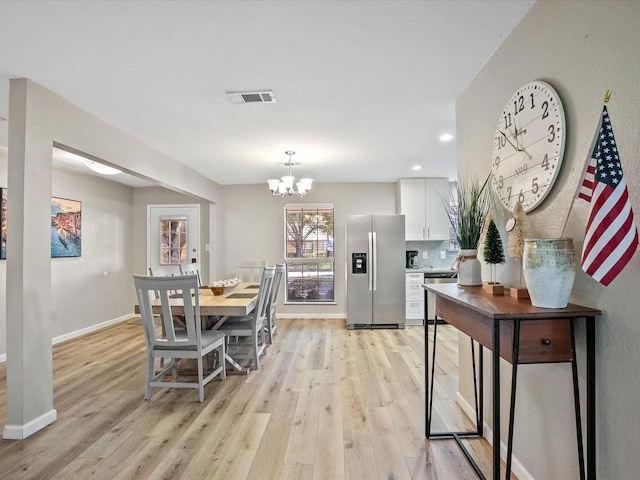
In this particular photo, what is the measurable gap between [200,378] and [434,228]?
14.1 ft

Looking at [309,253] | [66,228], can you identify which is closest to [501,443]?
[309,253]

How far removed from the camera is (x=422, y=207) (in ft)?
18.9

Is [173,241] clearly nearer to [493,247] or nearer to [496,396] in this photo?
[493,247]

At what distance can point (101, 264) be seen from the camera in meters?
5.50

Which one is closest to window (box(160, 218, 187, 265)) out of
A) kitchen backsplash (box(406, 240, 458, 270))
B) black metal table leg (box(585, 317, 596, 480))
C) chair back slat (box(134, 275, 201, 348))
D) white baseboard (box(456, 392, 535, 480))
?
chair back slat (box(134, 275, 201, 348))

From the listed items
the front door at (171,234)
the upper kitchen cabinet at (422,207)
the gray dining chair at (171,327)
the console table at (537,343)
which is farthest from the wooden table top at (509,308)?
the front door at (171,234)

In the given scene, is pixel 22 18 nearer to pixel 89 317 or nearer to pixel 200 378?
pixel 200 378

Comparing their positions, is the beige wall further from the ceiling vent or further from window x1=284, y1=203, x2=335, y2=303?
window x1=284, y1=203, x2=335, y2=303

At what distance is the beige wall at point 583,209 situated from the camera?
1140 mm

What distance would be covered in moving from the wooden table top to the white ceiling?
4.51ft

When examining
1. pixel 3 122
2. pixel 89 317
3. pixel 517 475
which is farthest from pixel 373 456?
pixel 89 317

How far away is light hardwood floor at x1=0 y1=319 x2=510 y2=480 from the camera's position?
1.98 m

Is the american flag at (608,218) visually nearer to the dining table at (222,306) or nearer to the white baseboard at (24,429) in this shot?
the dining table at (222,306)

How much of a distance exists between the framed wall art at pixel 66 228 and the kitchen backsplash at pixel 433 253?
507 cm
